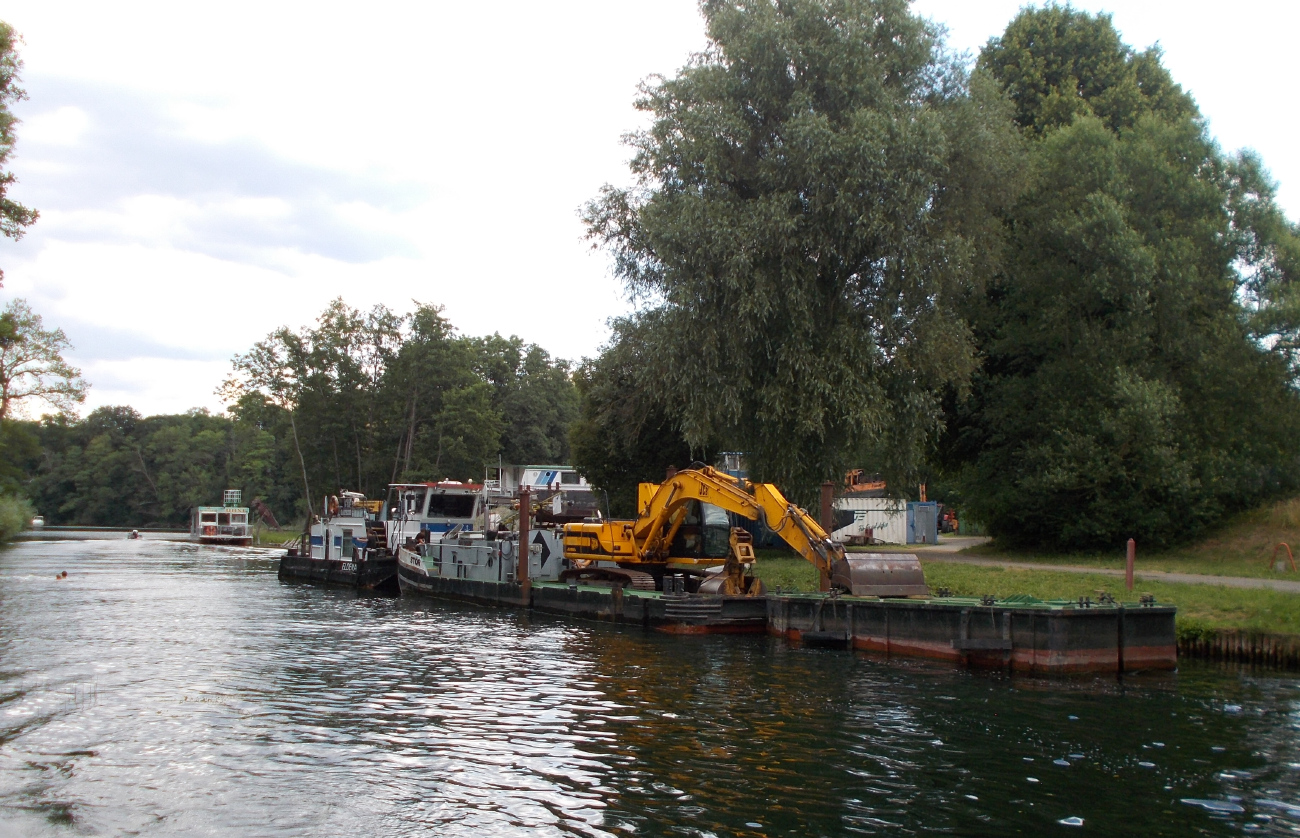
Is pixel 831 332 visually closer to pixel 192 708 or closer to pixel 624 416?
pixel 624 416

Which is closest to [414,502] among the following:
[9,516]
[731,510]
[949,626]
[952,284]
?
[731,510]

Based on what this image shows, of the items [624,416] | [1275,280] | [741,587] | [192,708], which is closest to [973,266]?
[1275,280]

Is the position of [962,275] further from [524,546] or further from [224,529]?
[224,529]

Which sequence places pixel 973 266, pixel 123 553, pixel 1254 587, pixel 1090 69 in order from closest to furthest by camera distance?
pixel 1254 587
pixel 973 266
pixel 1090 69
pixel 123 553

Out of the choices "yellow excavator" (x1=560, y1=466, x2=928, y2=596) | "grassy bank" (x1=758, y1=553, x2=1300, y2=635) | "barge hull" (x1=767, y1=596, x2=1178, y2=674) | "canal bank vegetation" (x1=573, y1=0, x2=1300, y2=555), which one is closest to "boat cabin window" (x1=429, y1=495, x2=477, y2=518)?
"canal bank vegetation" (x1=573, y1=0, x2=1300, y2=555)

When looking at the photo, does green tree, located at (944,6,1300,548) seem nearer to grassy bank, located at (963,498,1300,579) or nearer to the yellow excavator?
grassy bank, located at (963,498,1300,579)

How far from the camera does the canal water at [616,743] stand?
29.1ft

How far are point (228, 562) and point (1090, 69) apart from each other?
1919 inches

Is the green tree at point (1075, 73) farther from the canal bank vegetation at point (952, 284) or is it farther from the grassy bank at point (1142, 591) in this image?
the grassy bank at point (1142, 591)

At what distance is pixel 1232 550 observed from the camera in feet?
86.5

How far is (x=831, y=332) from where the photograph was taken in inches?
954

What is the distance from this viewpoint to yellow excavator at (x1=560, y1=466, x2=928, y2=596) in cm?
1908

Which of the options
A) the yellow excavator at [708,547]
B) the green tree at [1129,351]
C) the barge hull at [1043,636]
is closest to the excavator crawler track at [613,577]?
the yellow excavator at [708,547]

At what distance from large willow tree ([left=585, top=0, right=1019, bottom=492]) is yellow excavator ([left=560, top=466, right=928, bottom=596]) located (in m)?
2.03
